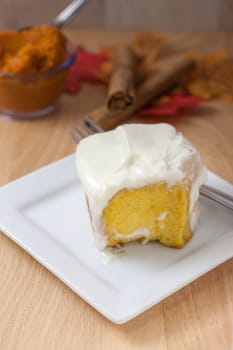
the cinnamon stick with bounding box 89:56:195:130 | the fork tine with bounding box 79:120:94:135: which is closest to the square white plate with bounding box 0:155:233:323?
the fork tine with bounding box 79:120:94:135

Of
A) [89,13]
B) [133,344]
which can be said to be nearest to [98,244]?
[133,344]

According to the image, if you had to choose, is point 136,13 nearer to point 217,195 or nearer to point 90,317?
point 217,195

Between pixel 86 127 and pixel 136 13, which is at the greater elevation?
pixel 86 127

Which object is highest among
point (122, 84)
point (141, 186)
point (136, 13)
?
point (141, 186)

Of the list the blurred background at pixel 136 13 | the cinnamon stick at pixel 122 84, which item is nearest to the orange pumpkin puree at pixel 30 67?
the cinnamon stick at pixel 122 84

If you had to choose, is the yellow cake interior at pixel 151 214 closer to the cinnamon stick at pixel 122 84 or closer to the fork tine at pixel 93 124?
the fork tine at pixel 93 124

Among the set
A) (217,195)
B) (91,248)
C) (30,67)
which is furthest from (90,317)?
(30,67)

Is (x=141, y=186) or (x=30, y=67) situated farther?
(x=30, y=67)
